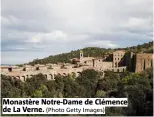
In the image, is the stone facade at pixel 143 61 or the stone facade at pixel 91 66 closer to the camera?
the stone facade at pixel 91 66

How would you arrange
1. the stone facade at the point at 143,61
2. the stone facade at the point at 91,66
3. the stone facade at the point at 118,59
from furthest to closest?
the stone facade at the point at 118,59 < the stone facade at the point at 143,61 < the stone facade at the point at 91,66

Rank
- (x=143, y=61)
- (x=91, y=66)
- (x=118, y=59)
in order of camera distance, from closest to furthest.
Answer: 1. (x=143, y=61)
2. (x=91, y=66)
3. (x=118, y=59)

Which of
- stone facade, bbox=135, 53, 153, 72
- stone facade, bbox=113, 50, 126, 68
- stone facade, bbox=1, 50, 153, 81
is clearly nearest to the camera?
stone facade, bbox=1, 50, 153, 81

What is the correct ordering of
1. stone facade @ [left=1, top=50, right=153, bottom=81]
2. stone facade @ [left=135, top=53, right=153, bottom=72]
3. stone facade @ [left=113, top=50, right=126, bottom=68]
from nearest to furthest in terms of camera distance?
stone facade @ [left=1, top=50, right=153, bottom=81]
stone facade @ [left=135, top=53, right=153, bottom=72]
stone facade @ [left=113, top=50, right=126, bottom=68]

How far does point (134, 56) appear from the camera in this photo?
23.5 m

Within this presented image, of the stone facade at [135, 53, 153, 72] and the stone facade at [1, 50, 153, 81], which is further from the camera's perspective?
the stone facade at [135, 53, 153, 72]

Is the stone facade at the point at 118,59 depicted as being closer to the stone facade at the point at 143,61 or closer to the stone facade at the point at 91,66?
the stone facade at the point at 91,66

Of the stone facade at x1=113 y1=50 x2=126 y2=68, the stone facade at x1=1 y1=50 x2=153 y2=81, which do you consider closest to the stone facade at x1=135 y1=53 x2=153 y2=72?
the stone facade at x1=1 y1=50 x2=153 y2=81

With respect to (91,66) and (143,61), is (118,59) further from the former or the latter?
(143,61)

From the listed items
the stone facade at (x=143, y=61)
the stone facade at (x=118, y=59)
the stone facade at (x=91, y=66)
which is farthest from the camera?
the stone facade at (x=118, y=59)

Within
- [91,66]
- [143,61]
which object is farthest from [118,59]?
[143,61]

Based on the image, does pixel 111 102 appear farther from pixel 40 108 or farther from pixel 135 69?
pixel 135 69

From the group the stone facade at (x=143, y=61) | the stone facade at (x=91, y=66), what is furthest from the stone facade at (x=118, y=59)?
the stone facade at (x=143, y=61)

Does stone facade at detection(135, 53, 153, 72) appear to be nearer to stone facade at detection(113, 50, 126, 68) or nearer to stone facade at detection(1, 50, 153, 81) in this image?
stone facade at detection(1, 50, 153, 81)
